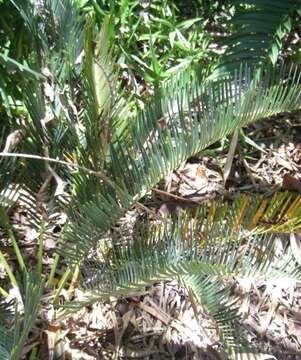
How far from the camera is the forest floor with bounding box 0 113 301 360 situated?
205 centimetres

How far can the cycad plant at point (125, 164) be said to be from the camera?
62.3 inches

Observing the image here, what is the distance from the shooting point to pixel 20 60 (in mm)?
2381

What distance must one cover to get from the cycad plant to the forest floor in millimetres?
188

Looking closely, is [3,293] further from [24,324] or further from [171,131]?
[171,131]

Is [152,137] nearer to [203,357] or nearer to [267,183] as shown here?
[203,357]

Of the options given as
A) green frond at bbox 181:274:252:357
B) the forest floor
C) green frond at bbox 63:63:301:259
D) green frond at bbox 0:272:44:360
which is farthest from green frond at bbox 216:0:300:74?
green frond at bbox 0:272:44:360

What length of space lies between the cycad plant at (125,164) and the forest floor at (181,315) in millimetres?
188

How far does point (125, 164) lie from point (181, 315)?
708 mm

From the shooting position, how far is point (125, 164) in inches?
68.2

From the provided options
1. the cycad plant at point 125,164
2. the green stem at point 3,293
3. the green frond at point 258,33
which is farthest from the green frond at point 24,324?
the green frond at point 258,33

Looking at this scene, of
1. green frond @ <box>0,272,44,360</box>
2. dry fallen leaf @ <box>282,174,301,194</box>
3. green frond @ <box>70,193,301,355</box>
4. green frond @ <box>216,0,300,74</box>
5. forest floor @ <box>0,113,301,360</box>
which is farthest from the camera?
dry fallen leaf @ <box>282,174,301,194</box>

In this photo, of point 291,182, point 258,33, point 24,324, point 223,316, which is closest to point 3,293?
point 24,324

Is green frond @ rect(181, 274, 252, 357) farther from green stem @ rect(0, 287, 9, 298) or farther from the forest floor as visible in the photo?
green stem @ rect(0, 287, 9, 298)

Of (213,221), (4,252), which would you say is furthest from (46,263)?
(213,221)
